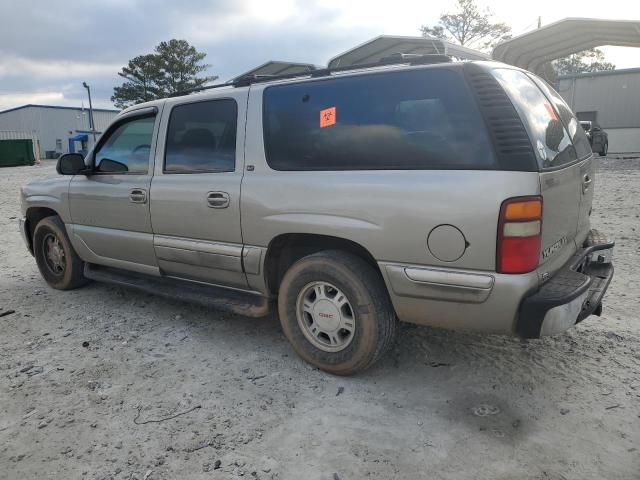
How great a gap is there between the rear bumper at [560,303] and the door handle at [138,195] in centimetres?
291

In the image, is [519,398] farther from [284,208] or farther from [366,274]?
[284,208]

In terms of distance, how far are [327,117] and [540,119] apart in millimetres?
1247

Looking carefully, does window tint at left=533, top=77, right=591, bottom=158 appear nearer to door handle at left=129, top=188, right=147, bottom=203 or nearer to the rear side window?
the rear side window

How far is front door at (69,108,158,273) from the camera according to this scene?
4.00 metres

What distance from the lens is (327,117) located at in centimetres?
304

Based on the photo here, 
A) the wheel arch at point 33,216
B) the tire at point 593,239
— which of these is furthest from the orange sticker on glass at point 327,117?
the wheel arch at point 33,216

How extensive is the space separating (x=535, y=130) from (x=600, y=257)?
49.5 inches

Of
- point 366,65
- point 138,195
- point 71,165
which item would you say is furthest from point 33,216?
point 366,65

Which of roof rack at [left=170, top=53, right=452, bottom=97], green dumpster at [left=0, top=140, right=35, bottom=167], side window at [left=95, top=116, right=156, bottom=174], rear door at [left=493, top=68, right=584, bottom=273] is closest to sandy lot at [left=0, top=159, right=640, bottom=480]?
rear door at [left=493, top=68, right=584, bottom=273]

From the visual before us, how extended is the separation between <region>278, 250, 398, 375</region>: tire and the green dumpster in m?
34.5

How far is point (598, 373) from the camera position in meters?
3.09

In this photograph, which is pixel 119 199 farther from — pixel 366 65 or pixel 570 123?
pixel 570 123

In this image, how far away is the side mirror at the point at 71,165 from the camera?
4414mm

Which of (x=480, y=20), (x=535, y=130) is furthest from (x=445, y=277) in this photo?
(x=480, y=20)
